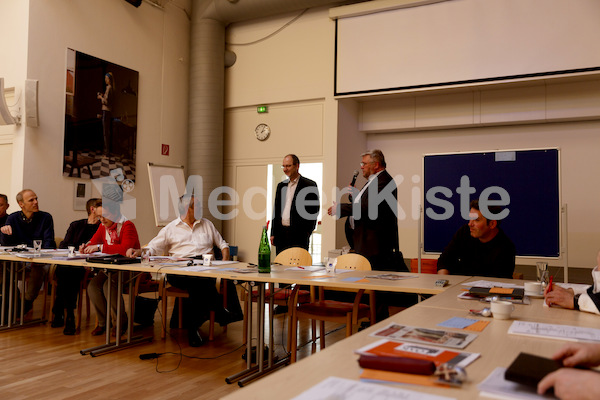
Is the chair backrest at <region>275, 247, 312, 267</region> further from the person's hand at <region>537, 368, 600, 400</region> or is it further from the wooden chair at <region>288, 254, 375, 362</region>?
the person's hand at <region>537, 368, 600, 400</region>

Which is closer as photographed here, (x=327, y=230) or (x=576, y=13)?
(x=576, y=13)

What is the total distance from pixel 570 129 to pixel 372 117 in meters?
2.66

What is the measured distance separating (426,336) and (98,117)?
21.3 ft

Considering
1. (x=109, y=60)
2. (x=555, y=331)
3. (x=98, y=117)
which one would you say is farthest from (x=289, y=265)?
(x=109, y=60)

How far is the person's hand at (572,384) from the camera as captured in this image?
87 centimetres

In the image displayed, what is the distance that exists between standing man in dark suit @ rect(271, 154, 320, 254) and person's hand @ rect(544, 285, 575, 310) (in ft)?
10.3

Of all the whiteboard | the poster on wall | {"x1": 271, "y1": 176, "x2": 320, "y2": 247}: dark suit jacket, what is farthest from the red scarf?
the whiteboard

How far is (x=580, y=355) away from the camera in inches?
41.1

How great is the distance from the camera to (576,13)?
583 centimetres

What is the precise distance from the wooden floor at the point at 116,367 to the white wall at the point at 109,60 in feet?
8.02

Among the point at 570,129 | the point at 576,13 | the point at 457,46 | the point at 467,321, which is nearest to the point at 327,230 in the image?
the point at 457,46

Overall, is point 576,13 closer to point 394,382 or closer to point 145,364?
point 145,364

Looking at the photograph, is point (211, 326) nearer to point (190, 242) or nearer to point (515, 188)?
point (190, 242)

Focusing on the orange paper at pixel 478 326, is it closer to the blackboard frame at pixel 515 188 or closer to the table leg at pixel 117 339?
the table leg at pixel 117 339
